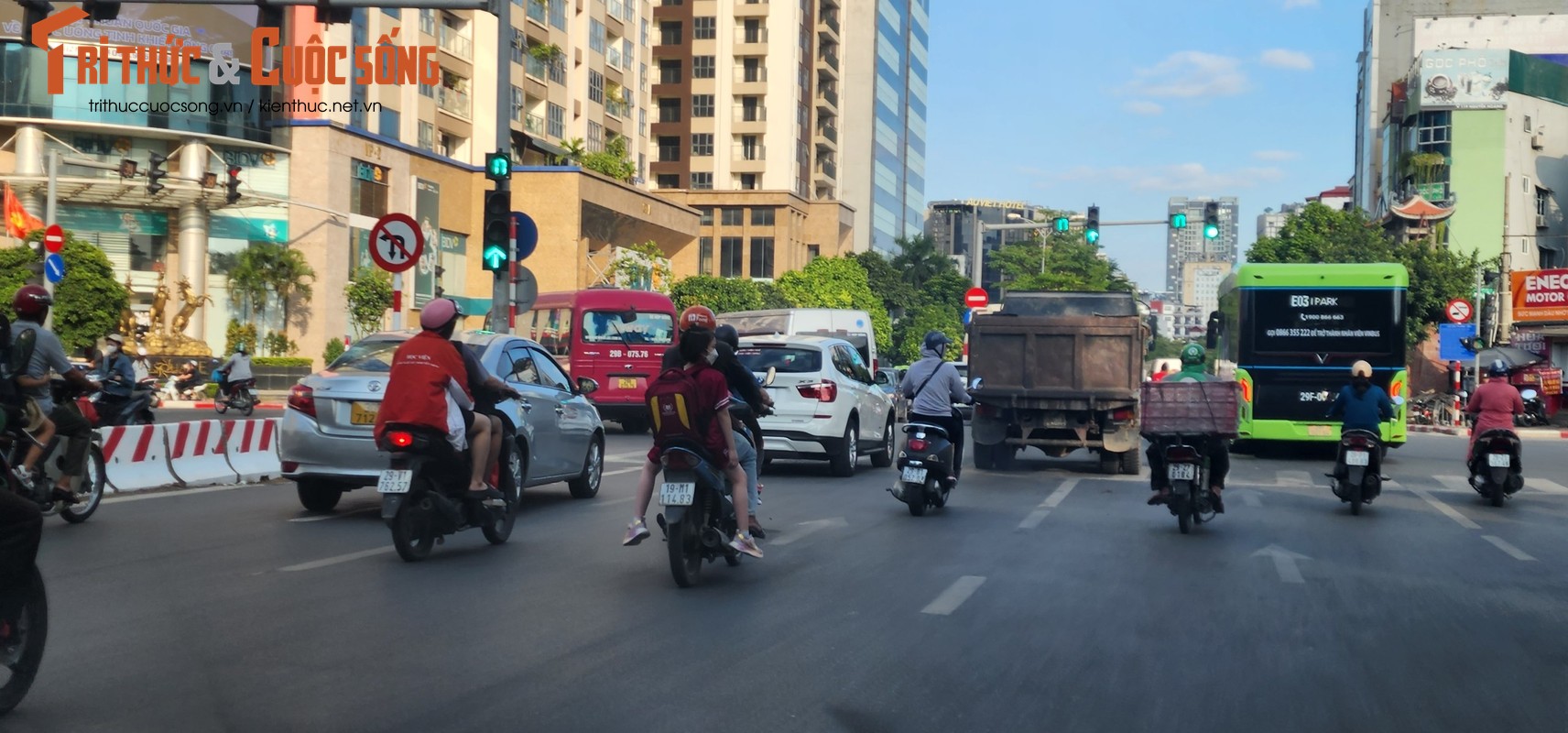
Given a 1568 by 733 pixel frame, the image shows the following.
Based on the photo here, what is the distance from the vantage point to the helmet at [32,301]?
33.0ft

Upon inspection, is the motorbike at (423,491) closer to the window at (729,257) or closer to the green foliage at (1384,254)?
the green foliage at (1384,254)

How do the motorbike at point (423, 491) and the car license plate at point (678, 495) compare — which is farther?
the motorbike at point (423, 491)

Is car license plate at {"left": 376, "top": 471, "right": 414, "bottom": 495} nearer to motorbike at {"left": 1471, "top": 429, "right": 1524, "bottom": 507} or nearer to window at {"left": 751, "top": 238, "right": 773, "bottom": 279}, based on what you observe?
motorbike at {"left": 1471, "top": 429, "right": 1524, "bottom": 507}

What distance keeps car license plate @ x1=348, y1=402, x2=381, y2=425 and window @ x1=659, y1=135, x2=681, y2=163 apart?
79.9m

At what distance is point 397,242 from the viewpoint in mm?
15984

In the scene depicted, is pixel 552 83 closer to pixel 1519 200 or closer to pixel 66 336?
pixel 66 336

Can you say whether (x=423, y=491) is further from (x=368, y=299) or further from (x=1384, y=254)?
(x=1384, y=254)

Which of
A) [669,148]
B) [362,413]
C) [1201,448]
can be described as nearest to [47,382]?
[362,413]

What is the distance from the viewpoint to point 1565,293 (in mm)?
53969

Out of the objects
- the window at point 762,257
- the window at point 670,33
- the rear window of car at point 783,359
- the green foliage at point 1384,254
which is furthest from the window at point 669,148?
the rear window of car at point 783,359

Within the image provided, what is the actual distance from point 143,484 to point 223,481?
1310mm

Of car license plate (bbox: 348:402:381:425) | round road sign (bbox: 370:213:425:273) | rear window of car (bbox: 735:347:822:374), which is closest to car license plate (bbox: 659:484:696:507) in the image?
car license plate (bbox: 348:402:381:425)

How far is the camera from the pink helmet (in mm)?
9281

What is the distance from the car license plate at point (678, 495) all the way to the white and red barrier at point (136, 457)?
7.09m
